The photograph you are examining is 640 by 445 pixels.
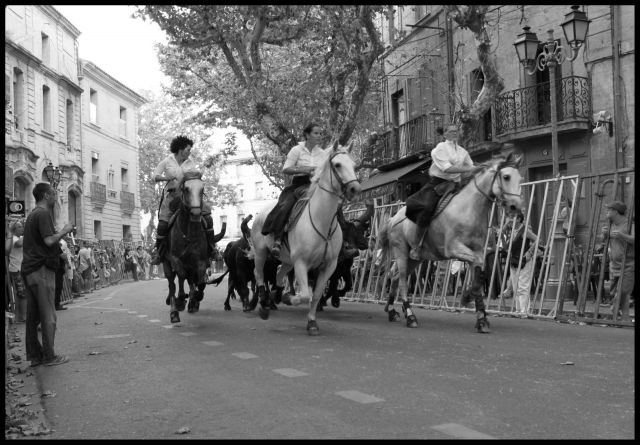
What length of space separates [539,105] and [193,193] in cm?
1418

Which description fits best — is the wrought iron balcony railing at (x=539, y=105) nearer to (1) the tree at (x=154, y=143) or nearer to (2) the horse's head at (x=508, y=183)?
(2) the horse's head at (x=508, y=183)

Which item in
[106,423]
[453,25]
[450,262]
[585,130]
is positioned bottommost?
[106,423]

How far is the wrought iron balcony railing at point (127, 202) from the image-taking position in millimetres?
49237

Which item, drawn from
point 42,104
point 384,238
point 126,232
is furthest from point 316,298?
point 126,232

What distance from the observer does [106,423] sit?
540 centimetres

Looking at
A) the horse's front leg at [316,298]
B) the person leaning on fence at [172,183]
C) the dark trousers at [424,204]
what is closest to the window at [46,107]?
the person leaning on fence at [172,183]

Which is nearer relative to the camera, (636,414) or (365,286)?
(636,414)

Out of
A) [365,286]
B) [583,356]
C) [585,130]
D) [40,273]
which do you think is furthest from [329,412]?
[585,130]

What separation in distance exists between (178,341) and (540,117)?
1565 cm

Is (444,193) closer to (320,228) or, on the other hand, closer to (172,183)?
(320,228)

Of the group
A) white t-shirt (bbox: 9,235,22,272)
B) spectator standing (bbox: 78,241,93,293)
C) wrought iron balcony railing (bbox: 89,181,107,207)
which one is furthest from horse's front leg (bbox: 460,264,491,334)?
wrought iron balcony railing (bbox: 89,181,107,207)

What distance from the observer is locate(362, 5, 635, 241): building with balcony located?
63.9 feet

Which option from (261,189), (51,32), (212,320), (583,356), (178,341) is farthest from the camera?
(261,189)

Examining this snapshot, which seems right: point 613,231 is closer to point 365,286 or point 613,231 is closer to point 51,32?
point 365,286
